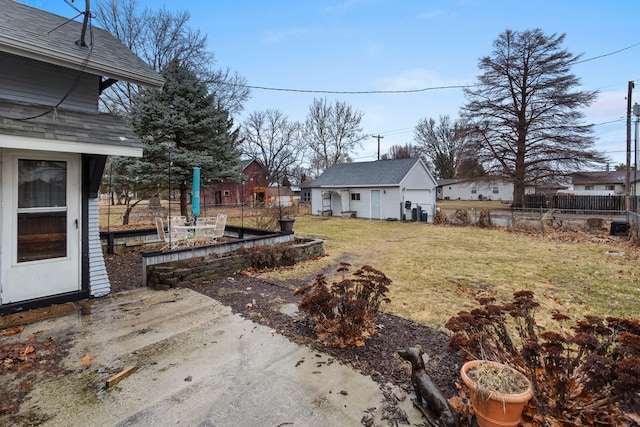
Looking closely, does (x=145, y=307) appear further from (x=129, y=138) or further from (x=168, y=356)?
(x=129, y=138)

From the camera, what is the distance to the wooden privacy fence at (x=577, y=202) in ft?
71.7

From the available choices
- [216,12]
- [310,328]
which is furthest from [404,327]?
[216,12]

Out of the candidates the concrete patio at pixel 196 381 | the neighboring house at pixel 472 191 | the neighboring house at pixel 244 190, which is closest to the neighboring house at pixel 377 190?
the neighboring house at pixel 244 190

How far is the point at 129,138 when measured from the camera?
463cm

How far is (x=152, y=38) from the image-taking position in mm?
16891

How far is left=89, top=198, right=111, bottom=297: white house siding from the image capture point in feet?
15.2

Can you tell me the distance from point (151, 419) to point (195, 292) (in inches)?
117

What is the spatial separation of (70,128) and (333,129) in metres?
32.7

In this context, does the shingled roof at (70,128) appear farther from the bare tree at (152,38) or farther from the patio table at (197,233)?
the bare tree at (152,38)

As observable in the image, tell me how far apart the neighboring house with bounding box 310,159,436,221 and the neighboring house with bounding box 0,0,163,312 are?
50.9 feet

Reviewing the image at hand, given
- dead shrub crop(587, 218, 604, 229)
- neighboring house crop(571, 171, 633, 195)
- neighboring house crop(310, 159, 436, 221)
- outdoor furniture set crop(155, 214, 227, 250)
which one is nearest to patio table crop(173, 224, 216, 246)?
outdoor furniture set crop(155, 214, 227, 250)

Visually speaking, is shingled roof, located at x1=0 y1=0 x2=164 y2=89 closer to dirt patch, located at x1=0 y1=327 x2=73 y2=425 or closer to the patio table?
the patio table

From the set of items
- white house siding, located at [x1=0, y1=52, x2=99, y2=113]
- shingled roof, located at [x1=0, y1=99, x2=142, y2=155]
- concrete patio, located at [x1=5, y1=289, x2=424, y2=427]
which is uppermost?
white house siding, located at [x1=0, y1=52, x2=99, y2=113]

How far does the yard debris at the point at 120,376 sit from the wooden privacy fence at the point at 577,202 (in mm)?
25146
